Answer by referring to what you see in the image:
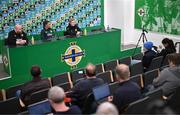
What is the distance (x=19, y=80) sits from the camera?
6.83m

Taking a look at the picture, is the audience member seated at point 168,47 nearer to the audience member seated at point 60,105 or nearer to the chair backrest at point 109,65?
the chair backrest at point 109,65

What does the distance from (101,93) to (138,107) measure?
817 millimetres

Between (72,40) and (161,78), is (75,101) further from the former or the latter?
(72,40)

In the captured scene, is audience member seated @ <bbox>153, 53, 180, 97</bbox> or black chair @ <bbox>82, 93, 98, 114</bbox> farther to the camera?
audience member seated @ <bbox>153, 53, 180, 97</bbox>

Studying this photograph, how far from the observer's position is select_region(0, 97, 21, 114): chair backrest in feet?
12.9

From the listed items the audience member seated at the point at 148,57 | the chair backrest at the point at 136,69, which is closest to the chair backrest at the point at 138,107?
the chair backrest at the point at 136,69

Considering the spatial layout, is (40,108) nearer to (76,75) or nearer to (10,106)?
(10,106)

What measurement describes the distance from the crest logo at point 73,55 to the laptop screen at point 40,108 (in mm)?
3838

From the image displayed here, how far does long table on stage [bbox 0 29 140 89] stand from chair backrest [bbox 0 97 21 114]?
2476 mm

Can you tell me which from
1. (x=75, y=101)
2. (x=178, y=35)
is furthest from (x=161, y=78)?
(x=178, y=35)

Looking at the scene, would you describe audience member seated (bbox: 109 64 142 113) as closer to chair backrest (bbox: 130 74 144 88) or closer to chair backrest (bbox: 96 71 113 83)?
chair backrest (bbox: 130 74 144 88)

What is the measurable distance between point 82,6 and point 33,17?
191cm

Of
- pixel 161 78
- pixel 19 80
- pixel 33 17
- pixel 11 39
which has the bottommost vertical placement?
pixel 19 80

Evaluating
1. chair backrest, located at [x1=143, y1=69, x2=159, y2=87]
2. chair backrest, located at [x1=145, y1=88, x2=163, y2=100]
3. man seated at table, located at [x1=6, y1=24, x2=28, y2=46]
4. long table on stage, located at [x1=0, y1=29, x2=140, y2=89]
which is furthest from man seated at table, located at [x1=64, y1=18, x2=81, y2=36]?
chair backrest, located at [x1=145, y1=88, x2=163, y2=100]
